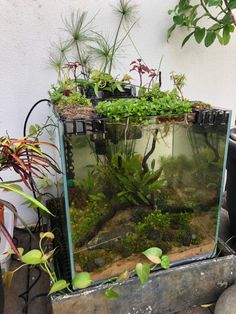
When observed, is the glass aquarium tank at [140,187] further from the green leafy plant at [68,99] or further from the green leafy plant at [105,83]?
the green leafy plant at [105,83]

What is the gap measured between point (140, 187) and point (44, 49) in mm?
848

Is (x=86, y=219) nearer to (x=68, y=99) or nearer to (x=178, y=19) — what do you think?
(x=68, y=99)

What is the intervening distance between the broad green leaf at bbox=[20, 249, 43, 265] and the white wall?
73 cm

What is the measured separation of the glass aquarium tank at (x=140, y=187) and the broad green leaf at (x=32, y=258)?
10 cm

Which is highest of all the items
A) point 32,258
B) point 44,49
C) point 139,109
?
point 44,49

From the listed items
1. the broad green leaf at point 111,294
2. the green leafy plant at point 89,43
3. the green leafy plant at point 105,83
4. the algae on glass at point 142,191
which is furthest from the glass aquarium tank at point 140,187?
the green leafy plant at point 89,43

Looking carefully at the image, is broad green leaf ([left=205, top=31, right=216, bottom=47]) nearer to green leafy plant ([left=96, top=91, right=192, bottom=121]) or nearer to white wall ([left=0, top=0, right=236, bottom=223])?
white wall ([left=0, top=0, right=236, bottom=223])

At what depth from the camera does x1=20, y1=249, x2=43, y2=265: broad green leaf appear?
69 cm

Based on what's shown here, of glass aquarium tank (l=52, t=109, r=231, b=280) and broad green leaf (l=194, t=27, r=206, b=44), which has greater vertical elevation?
broad green leaf (l=194, t=27, r=206, b=44)

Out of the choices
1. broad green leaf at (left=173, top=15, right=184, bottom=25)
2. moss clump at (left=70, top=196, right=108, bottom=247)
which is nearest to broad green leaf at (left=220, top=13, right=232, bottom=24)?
broad green leaf at (left=173, top=15, right=184, bottom=25)

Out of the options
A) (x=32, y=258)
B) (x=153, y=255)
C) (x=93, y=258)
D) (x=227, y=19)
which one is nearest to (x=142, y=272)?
(x=153, y=255)

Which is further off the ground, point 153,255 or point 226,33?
point 226,33

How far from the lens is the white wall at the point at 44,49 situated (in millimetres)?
1140

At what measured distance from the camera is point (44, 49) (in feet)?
3.90
